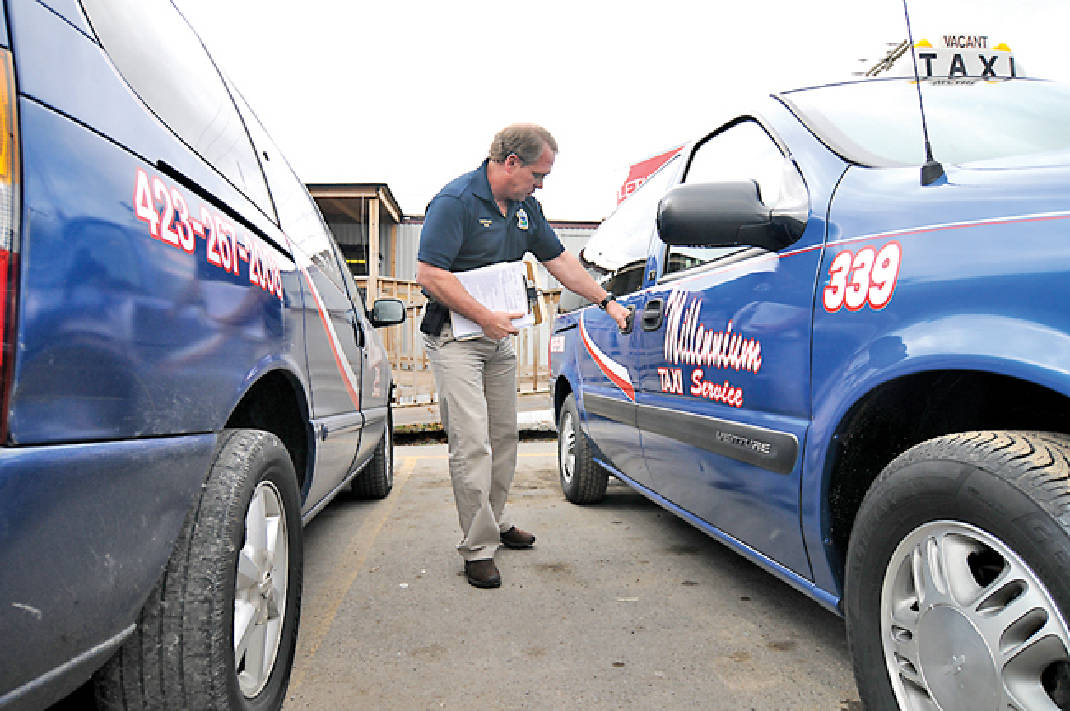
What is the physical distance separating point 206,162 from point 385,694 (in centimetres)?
132

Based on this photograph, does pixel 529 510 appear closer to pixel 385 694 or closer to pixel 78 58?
pixel 385 694

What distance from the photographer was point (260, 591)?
1554 mm

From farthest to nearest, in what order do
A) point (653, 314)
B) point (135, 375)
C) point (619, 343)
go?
point (619, 343) → point (653, 314) → point (135, 375)

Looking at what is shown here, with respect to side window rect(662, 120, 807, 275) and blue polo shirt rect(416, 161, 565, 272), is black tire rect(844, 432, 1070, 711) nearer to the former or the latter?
side window rect(662, 120, 807, 275)

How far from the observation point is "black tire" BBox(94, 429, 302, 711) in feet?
3.98

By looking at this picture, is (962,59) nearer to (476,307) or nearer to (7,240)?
(476,307)

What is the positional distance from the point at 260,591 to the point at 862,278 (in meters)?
1.42

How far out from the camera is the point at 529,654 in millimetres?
2047

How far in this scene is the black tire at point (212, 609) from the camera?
121cm

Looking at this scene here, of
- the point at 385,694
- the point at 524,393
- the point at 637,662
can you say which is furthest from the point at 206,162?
the point at 524,393

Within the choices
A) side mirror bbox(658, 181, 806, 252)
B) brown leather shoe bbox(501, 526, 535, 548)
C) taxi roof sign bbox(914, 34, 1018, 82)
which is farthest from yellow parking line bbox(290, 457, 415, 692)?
taxi roof sign bbox(914, 34, 1018, 82)

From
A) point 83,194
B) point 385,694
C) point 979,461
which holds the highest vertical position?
point 83,194

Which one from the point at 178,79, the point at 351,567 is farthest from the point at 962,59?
the point at 351,567

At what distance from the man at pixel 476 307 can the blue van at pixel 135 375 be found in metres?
0.91
